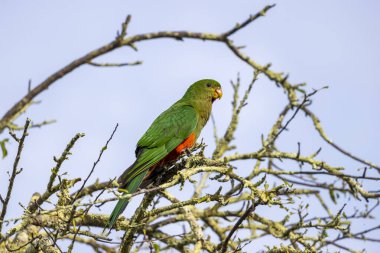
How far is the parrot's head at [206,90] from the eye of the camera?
7.06 m

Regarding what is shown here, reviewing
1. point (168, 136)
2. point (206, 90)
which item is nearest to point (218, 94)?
point (206, 90)

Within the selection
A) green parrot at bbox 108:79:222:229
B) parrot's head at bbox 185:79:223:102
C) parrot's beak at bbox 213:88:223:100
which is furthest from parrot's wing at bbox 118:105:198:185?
parrot's beak at bbox 213:88:223:100

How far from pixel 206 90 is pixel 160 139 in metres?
1.60

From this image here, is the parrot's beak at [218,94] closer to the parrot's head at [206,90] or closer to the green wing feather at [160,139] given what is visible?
the parrot's head at [206,90]

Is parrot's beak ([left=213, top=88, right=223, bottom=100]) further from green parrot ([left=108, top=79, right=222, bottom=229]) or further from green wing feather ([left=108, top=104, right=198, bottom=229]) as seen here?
green wing feather ([left=108, top=104, right=198, bottom=229])

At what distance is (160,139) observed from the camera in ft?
A: 18.7

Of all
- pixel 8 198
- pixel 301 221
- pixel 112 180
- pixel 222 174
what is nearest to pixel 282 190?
pixel 222 174

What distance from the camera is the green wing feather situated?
200 inches

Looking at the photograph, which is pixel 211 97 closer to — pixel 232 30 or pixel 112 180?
pixel 232 30

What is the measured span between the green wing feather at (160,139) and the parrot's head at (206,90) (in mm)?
462

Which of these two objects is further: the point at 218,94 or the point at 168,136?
the point at 218,94

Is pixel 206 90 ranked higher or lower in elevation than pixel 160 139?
higher

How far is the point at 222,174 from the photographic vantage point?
14.6 ft

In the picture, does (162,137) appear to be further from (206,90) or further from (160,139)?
(206,90)
